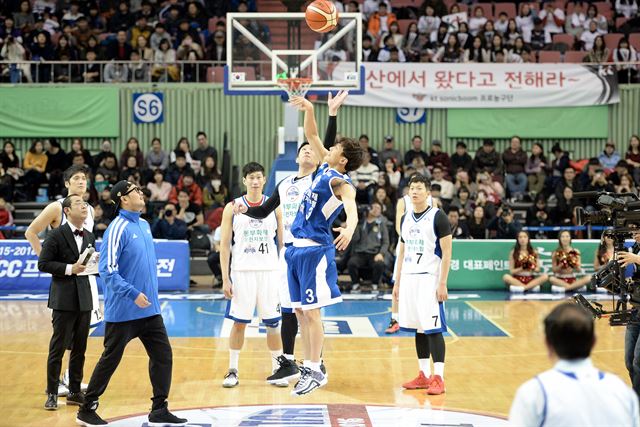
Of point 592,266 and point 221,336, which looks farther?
point 592,266

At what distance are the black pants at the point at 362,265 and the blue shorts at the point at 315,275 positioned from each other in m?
8.89

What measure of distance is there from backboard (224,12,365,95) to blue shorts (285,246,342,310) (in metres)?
7.70

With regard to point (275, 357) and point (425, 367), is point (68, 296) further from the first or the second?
point (425, 367)

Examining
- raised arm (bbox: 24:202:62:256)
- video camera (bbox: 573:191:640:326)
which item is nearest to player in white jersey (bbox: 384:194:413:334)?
video camera (bbox: 573:191:640:326)

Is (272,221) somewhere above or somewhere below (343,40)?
below

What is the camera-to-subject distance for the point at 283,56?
52.9ft

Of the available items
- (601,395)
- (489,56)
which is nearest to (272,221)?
(601,395)

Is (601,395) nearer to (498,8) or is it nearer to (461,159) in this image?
(461,159)

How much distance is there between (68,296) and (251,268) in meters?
1.97

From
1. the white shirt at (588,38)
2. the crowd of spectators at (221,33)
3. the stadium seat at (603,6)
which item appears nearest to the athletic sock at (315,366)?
the crowd of spectators at (221,33)

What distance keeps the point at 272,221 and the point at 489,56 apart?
47.7 ft

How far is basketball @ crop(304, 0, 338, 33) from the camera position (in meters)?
13.1

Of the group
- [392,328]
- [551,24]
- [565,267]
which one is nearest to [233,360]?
[392,328]

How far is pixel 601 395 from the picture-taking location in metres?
3.75
